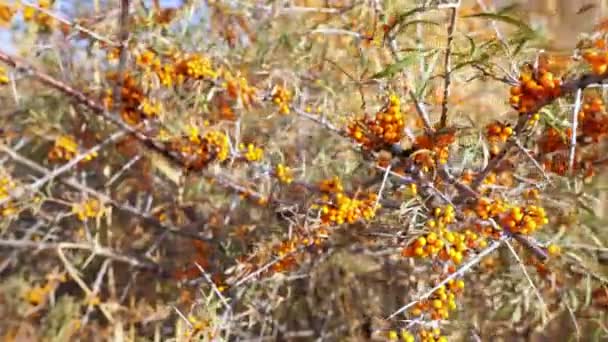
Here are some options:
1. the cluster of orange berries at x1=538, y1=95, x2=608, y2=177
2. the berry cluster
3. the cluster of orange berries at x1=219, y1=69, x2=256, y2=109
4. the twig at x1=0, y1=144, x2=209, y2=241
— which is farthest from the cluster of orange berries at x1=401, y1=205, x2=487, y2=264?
the twig at x1=0, y1=144, x2=209, y2=241

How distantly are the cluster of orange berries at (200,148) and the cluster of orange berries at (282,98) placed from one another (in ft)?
0.54

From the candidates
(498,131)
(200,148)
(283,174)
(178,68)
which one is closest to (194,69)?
(178,68)

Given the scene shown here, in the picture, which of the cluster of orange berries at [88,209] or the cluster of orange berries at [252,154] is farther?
the cluster of orange berries at [88,209]

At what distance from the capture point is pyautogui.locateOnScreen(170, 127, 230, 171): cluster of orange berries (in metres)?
1.45

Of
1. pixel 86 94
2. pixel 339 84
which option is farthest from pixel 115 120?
pixel 339 84

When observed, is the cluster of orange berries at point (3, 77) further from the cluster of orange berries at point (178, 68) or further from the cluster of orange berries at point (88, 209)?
the cluster of orange berries at point (88, 209)

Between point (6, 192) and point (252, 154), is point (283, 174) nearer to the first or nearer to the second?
point (252, 154)

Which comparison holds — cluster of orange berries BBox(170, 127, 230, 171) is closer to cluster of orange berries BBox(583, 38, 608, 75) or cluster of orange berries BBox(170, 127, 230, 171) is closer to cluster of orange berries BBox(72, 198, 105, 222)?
cluster of orange berries BBox(72, 198, 105, 222)

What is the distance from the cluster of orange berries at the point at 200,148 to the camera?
1452 millimetres

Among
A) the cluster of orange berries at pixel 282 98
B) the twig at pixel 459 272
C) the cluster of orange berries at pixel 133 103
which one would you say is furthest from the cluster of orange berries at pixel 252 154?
the twig at pixel 459 272

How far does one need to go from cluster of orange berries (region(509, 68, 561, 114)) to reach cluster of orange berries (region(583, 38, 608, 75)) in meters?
0.06

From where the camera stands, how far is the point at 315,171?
5.65 feet

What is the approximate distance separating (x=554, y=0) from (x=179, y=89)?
3.46 feet

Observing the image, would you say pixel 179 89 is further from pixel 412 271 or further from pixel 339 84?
pixel 412 271
